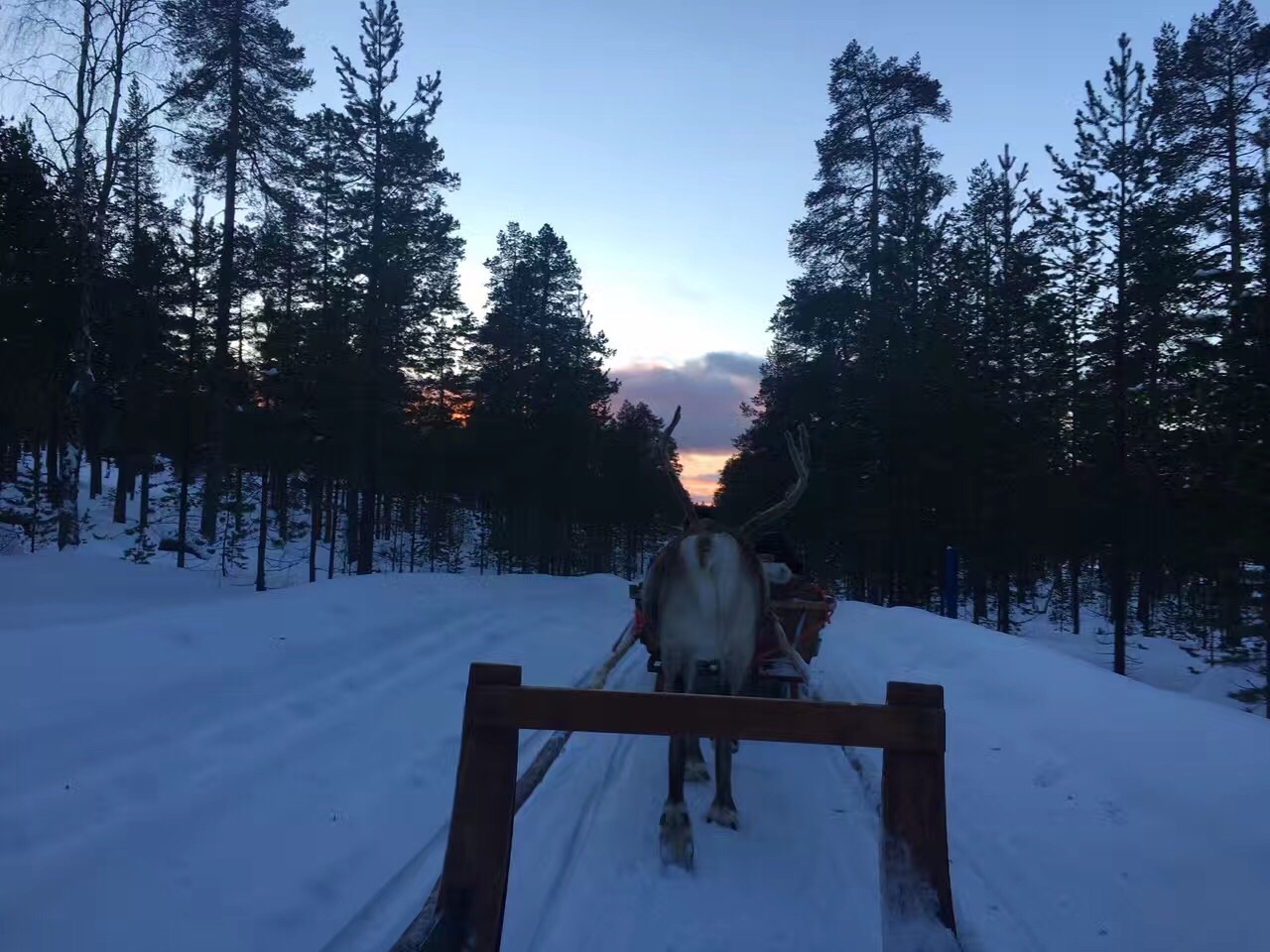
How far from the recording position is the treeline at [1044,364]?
714cm

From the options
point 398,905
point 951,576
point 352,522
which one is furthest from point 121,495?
point 398,905

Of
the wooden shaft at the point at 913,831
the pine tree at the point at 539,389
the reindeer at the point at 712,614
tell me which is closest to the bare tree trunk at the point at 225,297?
the pine tree at the point at 539,389


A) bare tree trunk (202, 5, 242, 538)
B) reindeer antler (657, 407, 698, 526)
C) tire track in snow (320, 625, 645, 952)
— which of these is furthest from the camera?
bare tree trunk (202, 5, 242, 538)

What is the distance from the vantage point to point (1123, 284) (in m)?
17.0

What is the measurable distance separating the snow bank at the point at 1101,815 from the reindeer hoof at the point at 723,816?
1.31 metres

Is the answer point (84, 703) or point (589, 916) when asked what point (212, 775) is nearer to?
point (84, 703)

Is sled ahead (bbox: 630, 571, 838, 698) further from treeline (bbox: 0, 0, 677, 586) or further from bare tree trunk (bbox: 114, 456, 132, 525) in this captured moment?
bare tree trunk (bbox: 114, 456, 132, 525)

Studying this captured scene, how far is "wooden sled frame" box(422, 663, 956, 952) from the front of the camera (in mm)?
2537

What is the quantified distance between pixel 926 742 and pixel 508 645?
34.1 ft

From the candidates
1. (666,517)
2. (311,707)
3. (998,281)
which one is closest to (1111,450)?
(998,281)

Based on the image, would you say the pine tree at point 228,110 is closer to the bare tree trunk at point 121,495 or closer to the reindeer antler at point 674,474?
the bare tree trunk at point 121,495

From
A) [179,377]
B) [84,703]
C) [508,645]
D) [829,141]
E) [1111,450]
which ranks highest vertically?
[829,141]

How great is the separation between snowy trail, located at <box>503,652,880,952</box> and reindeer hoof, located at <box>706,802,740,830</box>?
0.05 m

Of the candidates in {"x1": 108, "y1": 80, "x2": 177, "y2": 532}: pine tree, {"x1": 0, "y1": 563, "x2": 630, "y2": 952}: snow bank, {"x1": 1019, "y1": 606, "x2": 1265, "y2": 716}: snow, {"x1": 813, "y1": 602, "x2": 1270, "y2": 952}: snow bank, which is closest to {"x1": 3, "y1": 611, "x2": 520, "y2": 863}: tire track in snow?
{"x1": 0, "y1": 563, "x2": 630, "y2": 952}: snow bank
